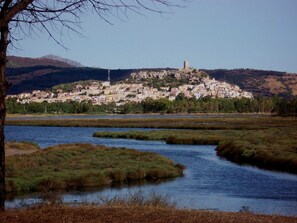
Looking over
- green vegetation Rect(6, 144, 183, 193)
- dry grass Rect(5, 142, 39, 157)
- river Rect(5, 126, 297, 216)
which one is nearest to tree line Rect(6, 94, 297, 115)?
dry grass Rect(5, 142, 39, 157)

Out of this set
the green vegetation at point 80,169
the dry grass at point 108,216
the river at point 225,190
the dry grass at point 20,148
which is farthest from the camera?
the dry grass at point 20,148

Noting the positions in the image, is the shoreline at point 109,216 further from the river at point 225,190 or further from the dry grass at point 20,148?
the dry grass at point 20,148

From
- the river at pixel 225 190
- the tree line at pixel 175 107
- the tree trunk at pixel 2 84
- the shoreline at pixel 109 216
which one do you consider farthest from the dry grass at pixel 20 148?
the tree line at pixel 175 107

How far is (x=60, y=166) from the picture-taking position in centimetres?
3102

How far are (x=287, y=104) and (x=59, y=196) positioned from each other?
5196 inches

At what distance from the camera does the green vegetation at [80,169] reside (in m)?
Answer: 25.6

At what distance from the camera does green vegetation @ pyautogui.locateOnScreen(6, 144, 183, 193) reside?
84.0 feet

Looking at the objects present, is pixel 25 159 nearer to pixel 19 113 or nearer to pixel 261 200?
pixel 261 200

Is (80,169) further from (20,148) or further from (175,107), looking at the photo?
(175,107)

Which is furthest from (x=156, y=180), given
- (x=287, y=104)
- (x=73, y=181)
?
(x=287, y=104)

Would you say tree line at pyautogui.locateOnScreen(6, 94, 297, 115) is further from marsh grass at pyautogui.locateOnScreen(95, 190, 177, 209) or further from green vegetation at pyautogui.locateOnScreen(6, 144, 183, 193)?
marsh grass at pyautogui.locateOnScreen(95, 190, 177, 209)

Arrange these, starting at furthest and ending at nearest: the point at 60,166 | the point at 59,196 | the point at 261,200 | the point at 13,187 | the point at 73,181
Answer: the point at 60,166 < the point at 73,181 < the point at 13,187 < the point at 261,200 < the point at 59,196

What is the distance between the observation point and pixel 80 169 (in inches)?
1195

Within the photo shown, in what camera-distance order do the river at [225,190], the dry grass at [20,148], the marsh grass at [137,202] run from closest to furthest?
the marsh grass at [137,202], the river at [225,190], the dry grass at [20,148]
